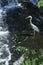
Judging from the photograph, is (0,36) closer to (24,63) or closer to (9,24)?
(9,24)

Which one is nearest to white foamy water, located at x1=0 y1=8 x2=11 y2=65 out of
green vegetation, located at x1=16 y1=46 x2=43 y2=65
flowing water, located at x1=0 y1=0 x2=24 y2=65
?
flowing water, located at x1=0 y1=0 x2=24 y2=65

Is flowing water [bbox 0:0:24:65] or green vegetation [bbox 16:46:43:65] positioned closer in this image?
green vegetation [bbox 16:46:43:65]

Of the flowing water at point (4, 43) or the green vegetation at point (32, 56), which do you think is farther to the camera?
the flowing water at point (4, 43)

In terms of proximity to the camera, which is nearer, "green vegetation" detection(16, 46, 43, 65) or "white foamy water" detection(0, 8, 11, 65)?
"green vegetation" detection(16, 46, 43, 65)

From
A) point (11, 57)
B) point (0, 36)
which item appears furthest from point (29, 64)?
point (0, 36)

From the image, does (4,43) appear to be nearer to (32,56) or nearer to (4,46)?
(4,46)

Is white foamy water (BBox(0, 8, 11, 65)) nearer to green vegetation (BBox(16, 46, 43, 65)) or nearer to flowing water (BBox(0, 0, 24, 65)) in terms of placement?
flowing water (BBox(0, 0, 24, 65))

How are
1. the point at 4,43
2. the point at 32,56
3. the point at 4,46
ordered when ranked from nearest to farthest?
1. the point at 32,56
2. the point at 4,46
3. the point at 4,43

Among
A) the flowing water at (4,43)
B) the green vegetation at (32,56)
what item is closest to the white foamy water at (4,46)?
the flowing water at (4,43)

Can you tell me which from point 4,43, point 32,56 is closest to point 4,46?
point 4,43

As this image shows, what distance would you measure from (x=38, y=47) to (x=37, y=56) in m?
0.31

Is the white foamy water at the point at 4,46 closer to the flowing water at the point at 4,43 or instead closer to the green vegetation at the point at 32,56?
the flowing water at the point at 4,43

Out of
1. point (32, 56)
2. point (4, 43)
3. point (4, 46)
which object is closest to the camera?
point (32, 56)

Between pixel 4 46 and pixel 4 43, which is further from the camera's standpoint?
pixel 4 43
